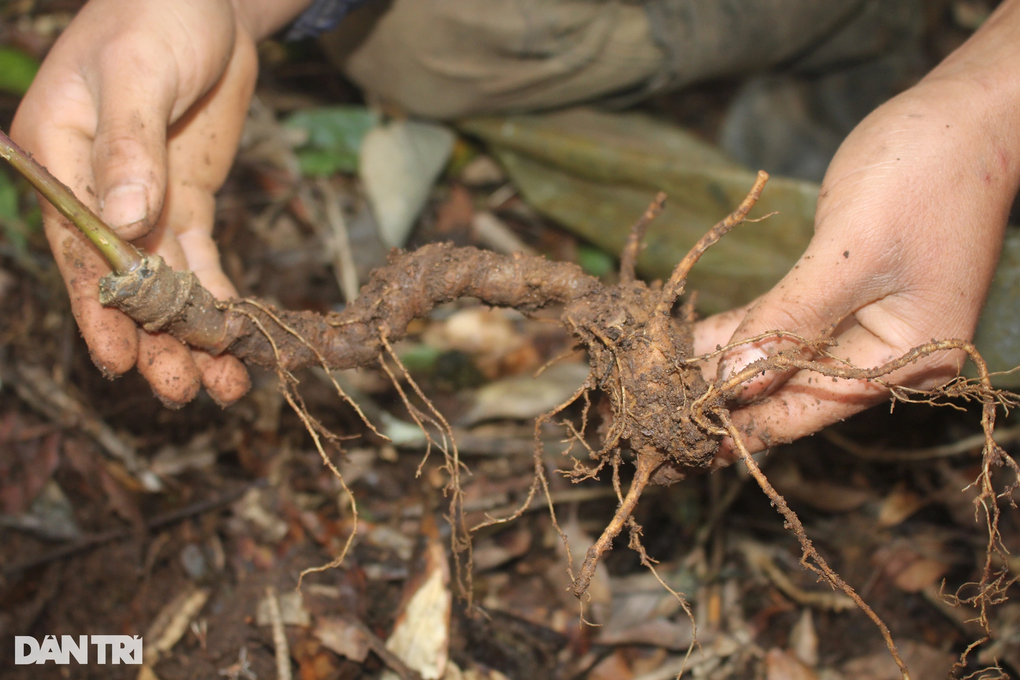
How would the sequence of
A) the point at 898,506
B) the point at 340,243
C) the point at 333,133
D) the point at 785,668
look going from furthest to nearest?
the point at 333,133 → the point at 340,243 → the point at 898,506 → the point at 785,668

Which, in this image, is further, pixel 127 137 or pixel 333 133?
pixel 333 133

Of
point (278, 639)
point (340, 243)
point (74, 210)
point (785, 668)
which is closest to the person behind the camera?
point (74, 210)

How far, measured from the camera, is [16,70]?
2.22 meters

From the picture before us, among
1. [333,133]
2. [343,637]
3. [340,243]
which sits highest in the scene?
[333,133]

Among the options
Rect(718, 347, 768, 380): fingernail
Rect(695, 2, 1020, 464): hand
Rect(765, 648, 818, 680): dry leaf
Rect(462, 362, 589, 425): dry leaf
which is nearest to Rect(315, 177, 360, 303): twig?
Rect(462, 362, 589, 425): dry leaf

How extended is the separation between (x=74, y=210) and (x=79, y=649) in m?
1.14

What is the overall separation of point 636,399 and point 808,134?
7.88 ft

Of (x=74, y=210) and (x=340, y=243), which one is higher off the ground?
(x=74, y=210)

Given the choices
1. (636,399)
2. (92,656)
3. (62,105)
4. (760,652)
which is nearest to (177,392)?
(62,105)

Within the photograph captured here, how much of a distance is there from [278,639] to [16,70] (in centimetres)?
211

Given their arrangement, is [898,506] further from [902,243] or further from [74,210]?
[74,210]

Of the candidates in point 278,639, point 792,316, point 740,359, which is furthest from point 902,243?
point 278,639

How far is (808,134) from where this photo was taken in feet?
10.2

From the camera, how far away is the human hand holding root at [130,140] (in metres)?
1.26
